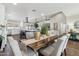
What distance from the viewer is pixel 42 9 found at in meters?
1.85

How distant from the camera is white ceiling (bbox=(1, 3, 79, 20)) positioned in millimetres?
1849

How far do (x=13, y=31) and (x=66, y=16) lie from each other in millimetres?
831

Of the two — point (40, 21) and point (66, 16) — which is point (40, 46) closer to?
point (40, 21)

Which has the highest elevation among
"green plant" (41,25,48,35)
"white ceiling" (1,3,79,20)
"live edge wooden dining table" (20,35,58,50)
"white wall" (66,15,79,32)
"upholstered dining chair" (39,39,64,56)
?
"white ceiling" (1,3,79,20)

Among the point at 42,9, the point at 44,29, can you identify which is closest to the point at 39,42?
the point at 44,29

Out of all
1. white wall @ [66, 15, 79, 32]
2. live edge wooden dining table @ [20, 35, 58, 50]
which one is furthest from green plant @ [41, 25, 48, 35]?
white wall @ [66, 15, 79, 32]

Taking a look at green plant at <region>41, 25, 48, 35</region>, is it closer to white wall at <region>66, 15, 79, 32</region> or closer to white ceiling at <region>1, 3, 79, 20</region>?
white ceiling at <region>1, 3, 79, 20</region>

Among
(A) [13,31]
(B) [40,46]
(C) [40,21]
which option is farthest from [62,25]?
(A) [13,31]

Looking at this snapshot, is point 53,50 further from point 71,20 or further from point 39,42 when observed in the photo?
point 71,20

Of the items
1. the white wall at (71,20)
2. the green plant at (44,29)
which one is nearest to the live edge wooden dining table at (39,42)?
the green plant at (44,29)

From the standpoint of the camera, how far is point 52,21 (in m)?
1.87

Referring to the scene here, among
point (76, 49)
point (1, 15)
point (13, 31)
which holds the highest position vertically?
point (1, 15)

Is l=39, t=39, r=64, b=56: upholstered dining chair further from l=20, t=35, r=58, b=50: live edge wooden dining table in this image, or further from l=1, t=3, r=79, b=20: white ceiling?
l=1, t=3, r=79, b=20: white ceiling

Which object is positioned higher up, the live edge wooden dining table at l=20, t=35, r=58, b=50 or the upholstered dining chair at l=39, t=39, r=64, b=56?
the live edge wooden dining table at l=20, t=35, r=58, b=50
